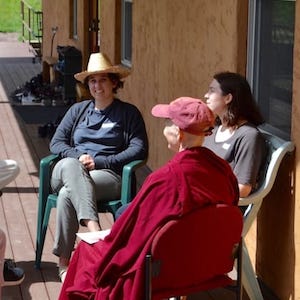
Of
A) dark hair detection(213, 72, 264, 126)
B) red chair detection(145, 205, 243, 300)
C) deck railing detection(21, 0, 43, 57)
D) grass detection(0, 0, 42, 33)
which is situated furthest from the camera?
grass detection(0, 0, 42, 33)

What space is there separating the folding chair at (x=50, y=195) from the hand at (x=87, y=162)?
183 mm

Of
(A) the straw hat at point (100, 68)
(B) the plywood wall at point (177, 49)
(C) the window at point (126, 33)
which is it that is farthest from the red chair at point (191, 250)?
(C) the window at point (126, 33)

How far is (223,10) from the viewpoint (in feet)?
18.5

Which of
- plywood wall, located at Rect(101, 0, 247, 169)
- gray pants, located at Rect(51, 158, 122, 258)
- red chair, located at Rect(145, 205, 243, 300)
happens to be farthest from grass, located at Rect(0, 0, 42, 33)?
red chair, located at Rect(145, 205, 243, 300)

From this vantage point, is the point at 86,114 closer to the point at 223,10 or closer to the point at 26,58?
the point at 223,10

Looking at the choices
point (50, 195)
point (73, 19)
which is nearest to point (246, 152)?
point (50, 195)

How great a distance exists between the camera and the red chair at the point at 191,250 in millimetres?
3520

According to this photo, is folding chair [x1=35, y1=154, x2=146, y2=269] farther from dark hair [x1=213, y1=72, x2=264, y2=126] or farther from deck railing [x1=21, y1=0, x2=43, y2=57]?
deck railing [x1=21, y1=0, x2=43, y2=57]

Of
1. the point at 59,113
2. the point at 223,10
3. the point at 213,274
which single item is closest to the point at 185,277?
the point at 213,274

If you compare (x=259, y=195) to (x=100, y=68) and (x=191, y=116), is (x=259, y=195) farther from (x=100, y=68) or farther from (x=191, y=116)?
(x=100, y=68)

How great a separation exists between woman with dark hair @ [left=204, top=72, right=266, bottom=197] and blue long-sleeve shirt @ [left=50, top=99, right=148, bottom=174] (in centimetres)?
69

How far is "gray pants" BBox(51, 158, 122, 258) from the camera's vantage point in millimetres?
4949

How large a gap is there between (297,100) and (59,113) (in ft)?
24.6

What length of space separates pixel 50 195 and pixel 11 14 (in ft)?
70.8
